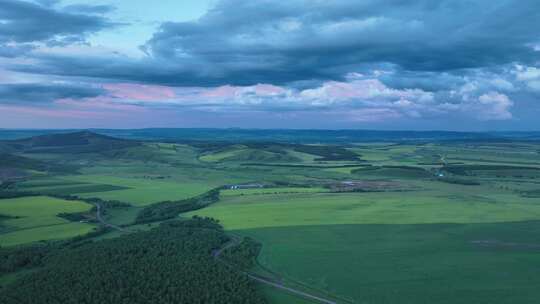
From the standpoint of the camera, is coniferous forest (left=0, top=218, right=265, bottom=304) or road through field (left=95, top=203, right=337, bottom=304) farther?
road through field (left=95, top=203, right=337, bottom=304)

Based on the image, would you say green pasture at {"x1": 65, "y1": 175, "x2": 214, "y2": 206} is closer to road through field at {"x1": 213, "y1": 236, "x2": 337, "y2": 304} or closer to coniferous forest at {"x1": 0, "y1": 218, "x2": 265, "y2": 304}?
coniferous forest at {"x1": 0, "y1": 218, "x2": 265, "y2": 304}

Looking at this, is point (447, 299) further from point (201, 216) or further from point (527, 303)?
point (201, 216)

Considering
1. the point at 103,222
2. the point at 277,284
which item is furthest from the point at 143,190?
the point at 277,284

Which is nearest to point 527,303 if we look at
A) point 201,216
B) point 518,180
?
point 201,216

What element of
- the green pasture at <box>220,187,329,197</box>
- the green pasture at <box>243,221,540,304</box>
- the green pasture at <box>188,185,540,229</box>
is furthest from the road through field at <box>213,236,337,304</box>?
the green pasture at <box>220,187,329,197</box>

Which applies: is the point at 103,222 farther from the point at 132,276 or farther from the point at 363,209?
the point at 363,209

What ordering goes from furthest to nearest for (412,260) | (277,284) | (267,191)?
(267,191) → (412,260) → (277,284)

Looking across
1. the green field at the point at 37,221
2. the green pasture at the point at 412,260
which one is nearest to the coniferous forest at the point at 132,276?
the green pasture at the point at 412,260

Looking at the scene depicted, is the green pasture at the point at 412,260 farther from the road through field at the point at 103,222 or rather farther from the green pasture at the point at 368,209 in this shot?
the road through field at the point at 103,222
